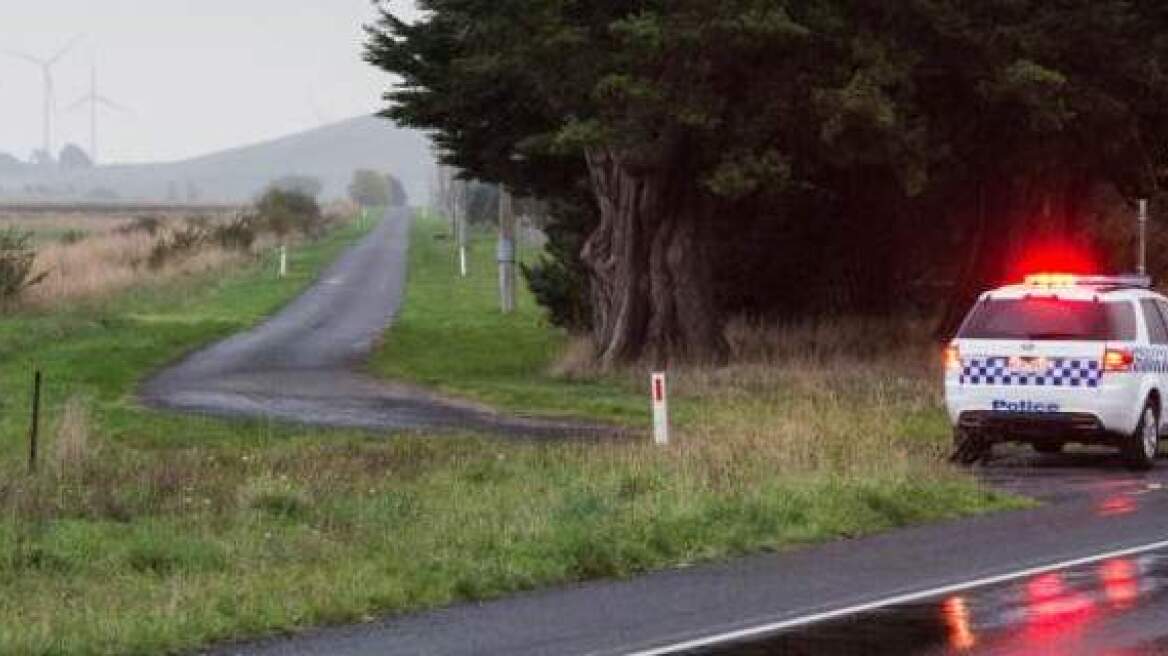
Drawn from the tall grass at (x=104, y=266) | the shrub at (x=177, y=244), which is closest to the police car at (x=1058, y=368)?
the tall grass at (x=104, y=266)

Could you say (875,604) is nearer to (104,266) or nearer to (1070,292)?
(1070,292)

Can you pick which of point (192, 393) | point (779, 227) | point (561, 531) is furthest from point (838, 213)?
point (561, 531)

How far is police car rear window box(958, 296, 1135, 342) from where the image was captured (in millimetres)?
19125

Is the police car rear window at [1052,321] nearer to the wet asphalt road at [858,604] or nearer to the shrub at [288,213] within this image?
the wet asphalt road at [858,604]

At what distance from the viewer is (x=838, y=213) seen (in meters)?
37.8

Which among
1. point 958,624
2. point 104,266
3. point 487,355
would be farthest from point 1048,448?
point 104,266

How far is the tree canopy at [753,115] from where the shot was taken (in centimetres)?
2575

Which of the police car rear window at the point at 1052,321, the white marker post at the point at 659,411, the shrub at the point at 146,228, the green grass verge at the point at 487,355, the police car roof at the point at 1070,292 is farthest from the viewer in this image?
the shrub at the point at 146,228

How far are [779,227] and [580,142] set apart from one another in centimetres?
1099

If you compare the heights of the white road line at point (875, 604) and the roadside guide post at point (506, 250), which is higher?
the roadside guide post at point (506, 250)

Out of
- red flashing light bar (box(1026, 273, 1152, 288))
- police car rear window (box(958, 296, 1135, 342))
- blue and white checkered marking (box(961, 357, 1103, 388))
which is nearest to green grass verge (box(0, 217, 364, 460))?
blue and white checkered marking (box(961, 357, 1103, 388))

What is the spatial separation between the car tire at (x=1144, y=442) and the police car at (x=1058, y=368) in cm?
1

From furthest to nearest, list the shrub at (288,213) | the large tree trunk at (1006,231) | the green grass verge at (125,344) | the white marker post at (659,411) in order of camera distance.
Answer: the shrub at (288,213)
the large tree trunk at (1006,231)
the green grass verge at (125,344)
the white marker post at (659,411)

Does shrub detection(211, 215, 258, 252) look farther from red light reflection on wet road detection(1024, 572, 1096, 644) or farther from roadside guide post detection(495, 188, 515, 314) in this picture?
red light reflection on wet road detection(1024, 572, 1096, 644)
